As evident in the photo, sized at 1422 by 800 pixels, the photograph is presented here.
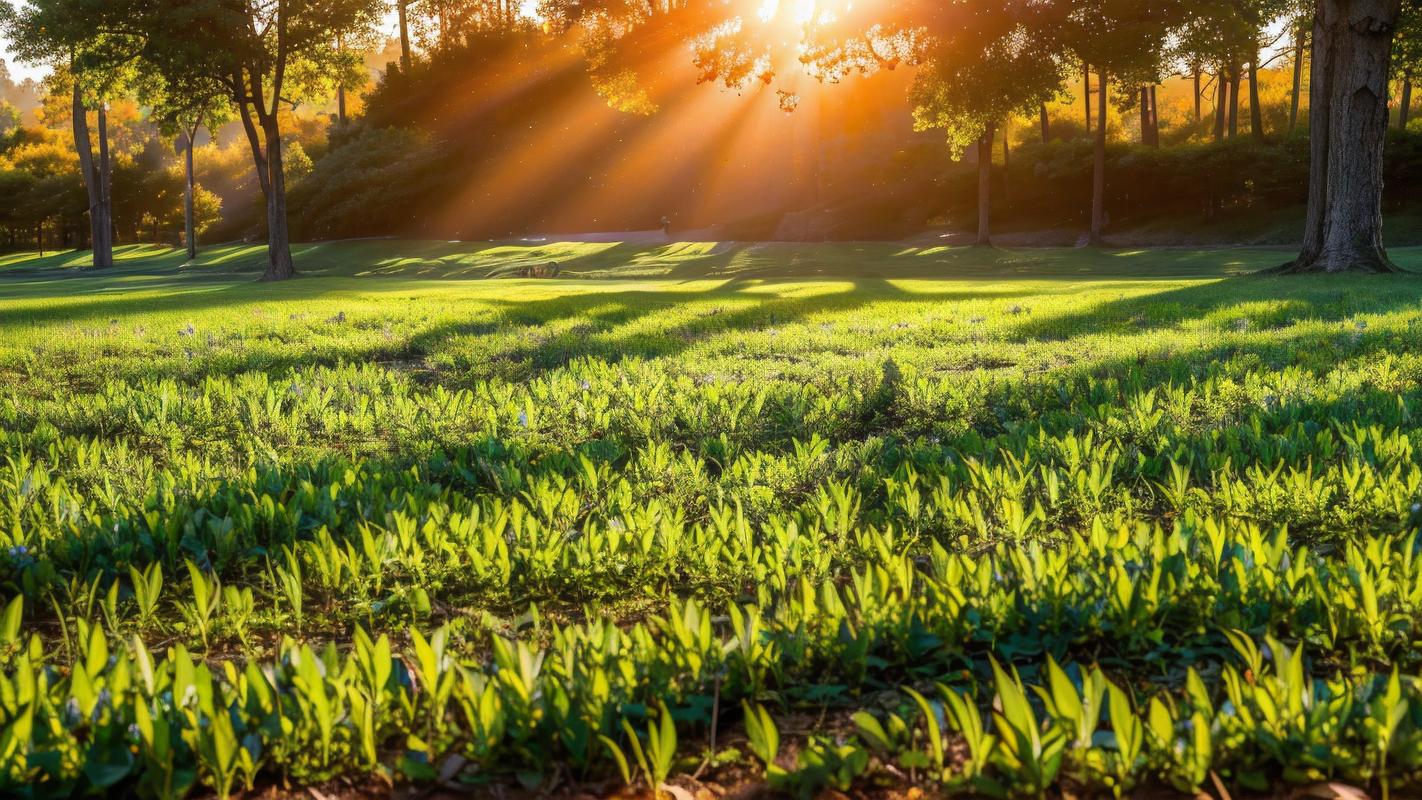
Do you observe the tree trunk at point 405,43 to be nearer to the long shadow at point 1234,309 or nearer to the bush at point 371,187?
the bush at point 371,187

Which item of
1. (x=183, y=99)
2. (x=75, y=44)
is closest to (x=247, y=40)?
(x=183, y=99)

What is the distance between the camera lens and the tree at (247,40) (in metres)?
27.5

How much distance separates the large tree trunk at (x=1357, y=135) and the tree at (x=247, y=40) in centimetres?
2558

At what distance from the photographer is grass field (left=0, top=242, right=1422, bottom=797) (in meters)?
1.91

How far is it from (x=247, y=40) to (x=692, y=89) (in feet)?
112

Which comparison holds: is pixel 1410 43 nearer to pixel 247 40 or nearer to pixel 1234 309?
pixel 1234 309

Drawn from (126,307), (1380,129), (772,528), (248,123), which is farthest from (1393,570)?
(248,123)

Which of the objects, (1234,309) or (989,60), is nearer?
(1234,309)

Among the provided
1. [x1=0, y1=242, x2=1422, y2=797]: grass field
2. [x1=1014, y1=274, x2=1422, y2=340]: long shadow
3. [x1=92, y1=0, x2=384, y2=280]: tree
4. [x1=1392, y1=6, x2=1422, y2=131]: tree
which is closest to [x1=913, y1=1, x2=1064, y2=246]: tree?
[x1=1392, y1=6, x2=1422, y2=131]: tree

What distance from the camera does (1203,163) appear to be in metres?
44.3

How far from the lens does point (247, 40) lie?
2923 cm

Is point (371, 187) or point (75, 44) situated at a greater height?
point (75, 44)

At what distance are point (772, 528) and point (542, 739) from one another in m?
1.37

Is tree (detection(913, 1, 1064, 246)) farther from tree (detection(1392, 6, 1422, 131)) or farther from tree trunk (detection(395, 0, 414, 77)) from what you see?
tree trunk (detection(395, 0, 414, 77))
